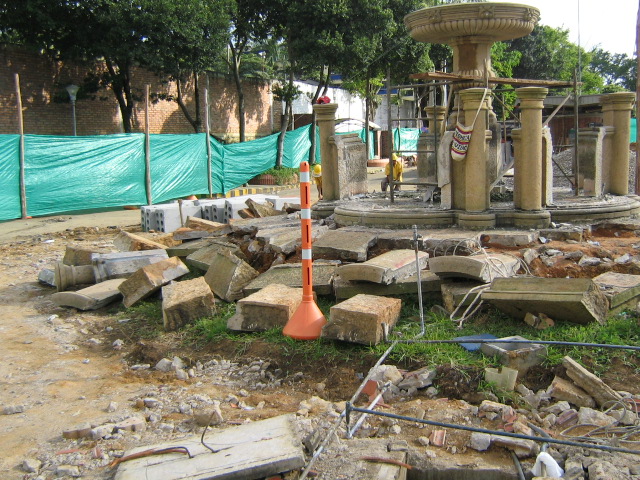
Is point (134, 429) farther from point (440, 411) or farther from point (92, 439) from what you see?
point (440, 411)

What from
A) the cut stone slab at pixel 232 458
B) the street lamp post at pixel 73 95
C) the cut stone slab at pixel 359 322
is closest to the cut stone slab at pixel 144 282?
the cut stone slab at pixel 359 322

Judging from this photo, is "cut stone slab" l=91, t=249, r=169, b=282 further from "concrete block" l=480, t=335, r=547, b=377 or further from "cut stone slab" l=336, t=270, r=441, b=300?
"concrete block" l=480, t=335, r=547, b=377

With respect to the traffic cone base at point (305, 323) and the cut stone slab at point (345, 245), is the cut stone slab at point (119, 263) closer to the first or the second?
the cut stone slab at point (345, 245)

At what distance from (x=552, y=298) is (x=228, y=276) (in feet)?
11.4

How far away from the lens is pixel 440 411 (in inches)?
166

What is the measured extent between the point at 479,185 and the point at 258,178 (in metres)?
16.2

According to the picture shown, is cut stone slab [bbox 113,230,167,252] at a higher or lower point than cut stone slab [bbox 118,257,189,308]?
higher

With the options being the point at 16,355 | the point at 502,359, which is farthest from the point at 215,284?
the point at 502,359

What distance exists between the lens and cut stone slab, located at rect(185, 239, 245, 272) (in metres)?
8.06

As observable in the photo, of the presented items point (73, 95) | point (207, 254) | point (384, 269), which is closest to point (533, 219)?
point (384, 269)

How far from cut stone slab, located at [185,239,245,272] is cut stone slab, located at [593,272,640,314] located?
415 cm

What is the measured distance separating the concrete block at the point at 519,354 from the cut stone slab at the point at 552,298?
51 centimetres

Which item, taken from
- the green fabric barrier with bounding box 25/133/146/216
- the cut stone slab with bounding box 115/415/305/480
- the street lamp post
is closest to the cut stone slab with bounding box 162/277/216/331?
the cut stone slab with bounding box 115/415/305/480

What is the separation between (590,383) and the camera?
431 centimetres
